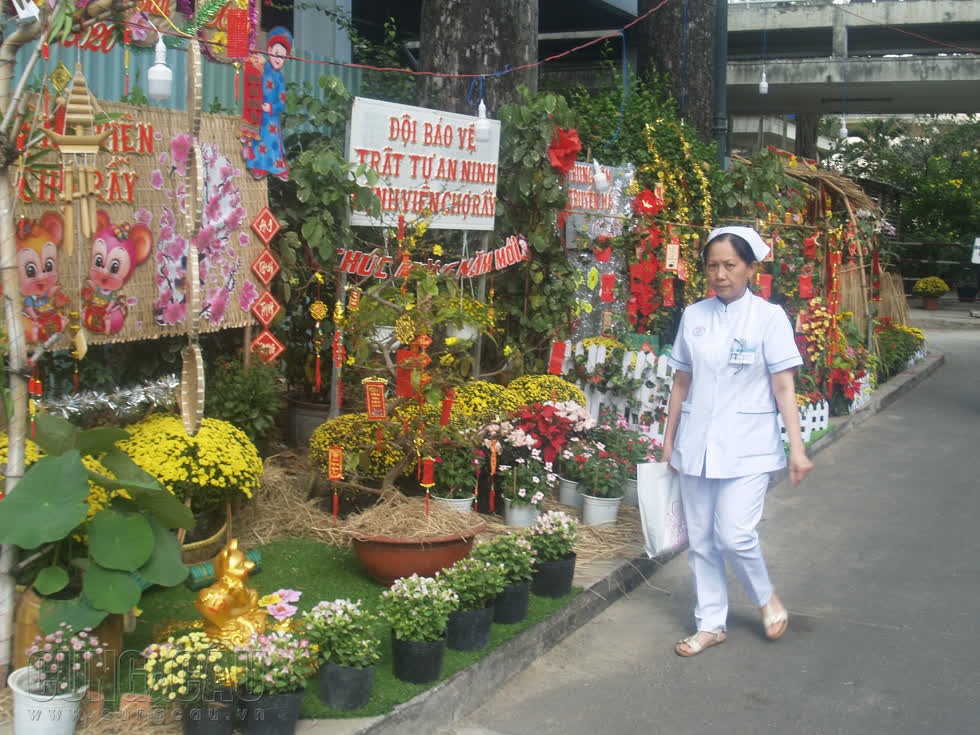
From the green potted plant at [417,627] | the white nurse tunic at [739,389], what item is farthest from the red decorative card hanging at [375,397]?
the white nurse tunic at [739,389]

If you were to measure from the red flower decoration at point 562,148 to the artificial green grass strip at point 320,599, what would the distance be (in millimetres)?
3751

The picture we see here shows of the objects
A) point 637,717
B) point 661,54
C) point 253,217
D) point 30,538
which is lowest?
point 637,717

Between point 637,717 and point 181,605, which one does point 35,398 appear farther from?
point 637,717

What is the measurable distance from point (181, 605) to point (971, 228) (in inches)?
1273

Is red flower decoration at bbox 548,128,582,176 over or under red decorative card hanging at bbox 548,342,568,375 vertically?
over

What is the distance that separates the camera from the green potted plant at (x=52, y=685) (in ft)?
12.0

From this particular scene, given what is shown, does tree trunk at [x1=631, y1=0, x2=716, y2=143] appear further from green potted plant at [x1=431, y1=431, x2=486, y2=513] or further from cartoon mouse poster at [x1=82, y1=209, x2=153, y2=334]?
cartoon mouse poster at [x1=82, y1=209, x2=153, y2=334]

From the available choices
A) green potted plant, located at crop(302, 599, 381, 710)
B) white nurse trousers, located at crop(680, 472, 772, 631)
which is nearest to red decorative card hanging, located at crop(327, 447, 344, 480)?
green potted plant, located at crop(302, 599, 381, 710)

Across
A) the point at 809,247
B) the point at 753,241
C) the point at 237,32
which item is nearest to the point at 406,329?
the point at 237,32

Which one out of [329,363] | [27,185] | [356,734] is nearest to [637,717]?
[356,734]

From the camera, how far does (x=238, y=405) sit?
6.58 metres

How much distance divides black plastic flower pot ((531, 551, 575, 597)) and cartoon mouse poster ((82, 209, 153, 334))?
2570 mm

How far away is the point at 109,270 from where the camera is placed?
5.50 metres

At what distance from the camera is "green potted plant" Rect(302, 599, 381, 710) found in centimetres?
407
